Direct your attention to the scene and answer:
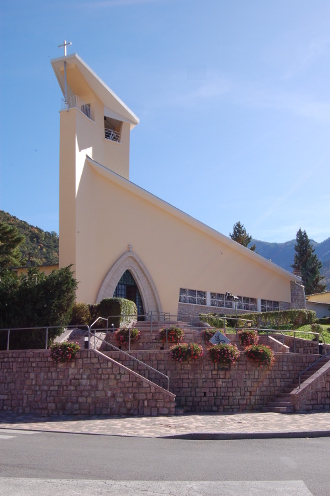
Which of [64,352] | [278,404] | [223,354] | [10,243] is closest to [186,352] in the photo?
[223,354]

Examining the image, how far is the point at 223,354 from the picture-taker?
14109 mm

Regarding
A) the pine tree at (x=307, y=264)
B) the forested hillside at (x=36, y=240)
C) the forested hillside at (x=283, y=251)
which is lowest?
the pine tree at (x=307, y=264)

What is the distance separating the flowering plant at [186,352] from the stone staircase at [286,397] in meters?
2.27

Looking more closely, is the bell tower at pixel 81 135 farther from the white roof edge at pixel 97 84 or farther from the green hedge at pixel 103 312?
the green hedge at pixel 103 312

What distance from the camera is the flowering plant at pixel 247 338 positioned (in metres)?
16.2

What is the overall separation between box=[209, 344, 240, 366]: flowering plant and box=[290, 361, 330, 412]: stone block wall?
1745 millimetres

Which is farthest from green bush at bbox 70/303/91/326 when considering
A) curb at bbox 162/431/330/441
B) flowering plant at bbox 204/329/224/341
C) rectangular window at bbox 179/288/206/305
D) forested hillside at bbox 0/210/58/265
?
forested hillside at bbox 0/210/58/265

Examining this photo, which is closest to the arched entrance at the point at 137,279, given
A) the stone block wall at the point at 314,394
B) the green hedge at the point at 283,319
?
the green hedge at the point at 283,319

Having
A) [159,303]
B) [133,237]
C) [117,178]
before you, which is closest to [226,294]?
[159,303]

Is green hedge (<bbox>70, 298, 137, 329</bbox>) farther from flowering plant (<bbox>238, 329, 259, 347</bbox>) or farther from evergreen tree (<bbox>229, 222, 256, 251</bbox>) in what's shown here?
evergreen tree (<bbox>229, 222, 256, 251</bbox>)

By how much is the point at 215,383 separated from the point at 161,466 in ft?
22.9

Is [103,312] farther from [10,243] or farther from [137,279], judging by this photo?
[10,243]

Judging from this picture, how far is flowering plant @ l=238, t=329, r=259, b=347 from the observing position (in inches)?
640

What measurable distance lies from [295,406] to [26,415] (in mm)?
6825
